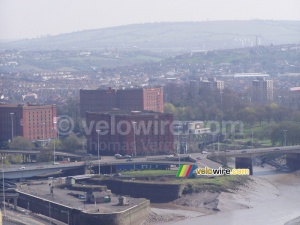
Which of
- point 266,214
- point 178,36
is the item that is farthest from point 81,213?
point 178,36

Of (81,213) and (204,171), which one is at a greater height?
(204,171)

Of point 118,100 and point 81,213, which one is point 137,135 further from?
point 81,213

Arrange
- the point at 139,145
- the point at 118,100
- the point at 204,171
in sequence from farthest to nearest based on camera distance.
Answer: the point at 118,100 < the point at 139,145 < the point at 204,171

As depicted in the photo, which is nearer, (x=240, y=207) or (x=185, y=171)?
(x=240, y=207)

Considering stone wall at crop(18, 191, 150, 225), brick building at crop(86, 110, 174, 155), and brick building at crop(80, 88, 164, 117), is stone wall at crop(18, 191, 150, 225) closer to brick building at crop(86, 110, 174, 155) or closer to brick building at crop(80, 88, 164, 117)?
brick building at crop(86, 110, 174, 155)

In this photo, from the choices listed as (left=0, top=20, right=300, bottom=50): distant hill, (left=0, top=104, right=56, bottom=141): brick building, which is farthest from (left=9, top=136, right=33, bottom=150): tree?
(left=0, top=20, right=300, bottom=50): distant hill

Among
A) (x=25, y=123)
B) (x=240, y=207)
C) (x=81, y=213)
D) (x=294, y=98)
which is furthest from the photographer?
(x=294, y=98)

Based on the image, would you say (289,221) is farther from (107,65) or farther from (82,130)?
(107,65)
